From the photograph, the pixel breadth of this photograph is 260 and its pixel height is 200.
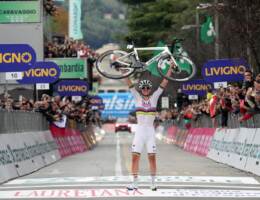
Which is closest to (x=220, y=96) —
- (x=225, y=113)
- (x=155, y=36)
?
(x=225, y=113)

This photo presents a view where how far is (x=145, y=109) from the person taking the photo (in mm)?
15438

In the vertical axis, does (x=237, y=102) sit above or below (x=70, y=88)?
below

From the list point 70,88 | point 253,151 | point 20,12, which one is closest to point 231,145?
point 253,151

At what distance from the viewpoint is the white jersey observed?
50.5ft

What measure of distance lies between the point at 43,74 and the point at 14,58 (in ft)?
31.6

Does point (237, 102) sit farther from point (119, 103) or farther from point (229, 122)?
point (119, 103)

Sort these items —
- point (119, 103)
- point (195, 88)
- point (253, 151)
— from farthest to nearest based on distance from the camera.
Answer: point (119, 103), point (195, 88), point (253, 151)

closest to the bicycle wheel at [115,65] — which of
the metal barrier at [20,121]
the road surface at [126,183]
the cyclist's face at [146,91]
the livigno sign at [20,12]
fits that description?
the road surface at [126,183]

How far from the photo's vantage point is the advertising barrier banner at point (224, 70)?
2792 centimetres

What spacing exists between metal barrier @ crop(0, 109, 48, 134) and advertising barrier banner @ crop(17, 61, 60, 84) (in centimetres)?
218

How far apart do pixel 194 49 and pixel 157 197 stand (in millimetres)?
36435

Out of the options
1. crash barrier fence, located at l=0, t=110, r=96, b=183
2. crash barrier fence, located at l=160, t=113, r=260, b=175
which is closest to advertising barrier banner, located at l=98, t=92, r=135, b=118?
crash barrier fence, located at l=160, t=113, r=260, b=175

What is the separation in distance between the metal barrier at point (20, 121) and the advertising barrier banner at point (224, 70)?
6.23m

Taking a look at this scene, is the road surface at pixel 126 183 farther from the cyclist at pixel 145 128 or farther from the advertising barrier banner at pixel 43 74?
the advertising barrier banner at pixel 43 74
